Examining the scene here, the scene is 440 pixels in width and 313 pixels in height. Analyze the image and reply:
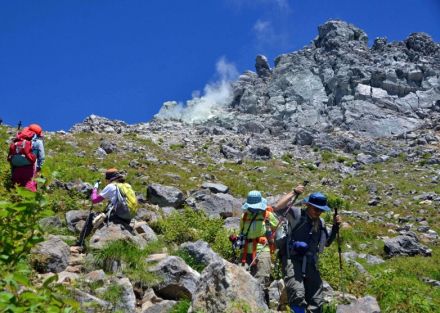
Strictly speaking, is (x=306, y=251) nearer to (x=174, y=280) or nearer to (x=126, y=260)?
(x=174, y=280)

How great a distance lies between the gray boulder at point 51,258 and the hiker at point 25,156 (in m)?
2.14

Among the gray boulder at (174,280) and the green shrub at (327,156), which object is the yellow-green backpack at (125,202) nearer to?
the gray boulder at (174,280)

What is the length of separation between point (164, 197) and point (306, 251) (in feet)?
28.1

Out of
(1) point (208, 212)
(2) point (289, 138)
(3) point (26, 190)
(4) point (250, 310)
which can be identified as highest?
(2) point (289, 138)

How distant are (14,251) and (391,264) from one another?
12.4 metres

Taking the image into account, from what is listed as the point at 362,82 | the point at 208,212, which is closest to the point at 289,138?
the point at 362,82

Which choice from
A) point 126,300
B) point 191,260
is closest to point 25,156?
point 191,260

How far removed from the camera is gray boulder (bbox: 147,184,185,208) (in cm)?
1524

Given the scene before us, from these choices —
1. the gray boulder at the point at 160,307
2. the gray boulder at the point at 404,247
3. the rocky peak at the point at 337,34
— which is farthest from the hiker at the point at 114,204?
the rocky peak at the point at 337,34

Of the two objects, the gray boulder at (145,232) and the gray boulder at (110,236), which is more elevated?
the gray boulder at (145,232)

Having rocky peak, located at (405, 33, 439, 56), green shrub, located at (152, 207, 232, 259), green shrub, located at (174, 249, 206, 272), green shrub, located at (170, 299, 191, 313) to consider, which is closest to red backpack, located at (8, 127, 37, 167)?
green shrub, located at (152, 207, 232, 259)

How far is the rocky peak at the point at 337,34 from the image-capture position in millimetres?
88250

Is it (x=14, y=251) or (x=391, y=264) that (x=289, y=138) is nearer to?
(x=391, y=264)

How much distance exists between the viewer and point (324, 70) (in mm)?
83125
